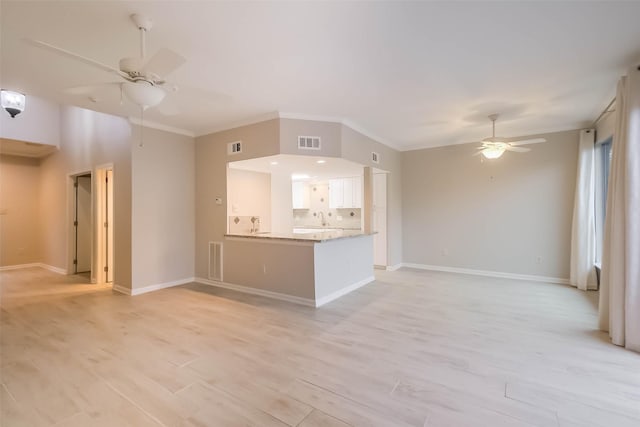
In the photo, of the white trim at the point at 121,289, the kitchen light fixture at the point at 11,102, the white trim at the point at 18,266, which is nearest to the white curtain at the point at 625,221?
the white trim at the point at 121,289

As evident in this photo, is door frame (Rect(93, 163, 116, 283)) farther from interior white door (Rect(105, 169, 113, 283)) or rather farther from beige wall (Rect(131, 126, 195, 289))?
beige wall (Rect(131, 126, 195, 289))

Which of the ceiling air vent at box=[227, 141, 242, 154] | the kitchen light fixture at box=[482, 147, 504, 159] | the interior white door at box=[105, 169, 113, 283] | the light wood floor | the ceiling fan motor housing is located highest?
the ceiling air vent at box=[227, 141, 242, 154]

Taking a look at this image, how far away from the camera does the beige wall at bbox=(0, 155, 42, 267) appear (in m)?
7.02

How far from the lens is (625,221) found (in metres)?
2.85

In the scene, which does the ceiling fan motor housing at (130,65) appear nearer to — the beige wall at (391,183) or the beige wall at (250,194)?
the beige wall at (250,194)

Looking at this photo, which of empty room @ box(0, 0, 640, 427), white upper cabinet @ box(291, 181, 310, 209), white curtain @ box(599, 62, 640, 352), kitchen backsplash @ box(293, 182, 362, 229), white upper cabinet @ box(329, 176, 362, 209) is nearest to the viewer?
empty room @ box(0, 0, 640, 427)

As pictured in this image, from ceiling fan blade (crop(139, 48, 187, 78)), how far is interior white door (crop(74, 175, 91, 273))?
5917 millimetres

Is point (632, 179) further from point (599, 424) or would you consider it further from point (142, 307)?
point (142, 307)

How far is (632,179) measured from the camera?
9.14 ft

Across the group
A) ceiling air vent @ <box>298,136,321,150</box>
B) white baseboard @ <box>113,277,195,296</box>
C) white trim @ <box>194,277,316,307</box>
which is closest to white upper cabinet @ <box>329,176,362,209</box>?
ceiling air vent @ <box>298,136,321,150</box>

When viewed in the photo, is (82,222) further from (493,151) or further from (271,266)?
(493,151)

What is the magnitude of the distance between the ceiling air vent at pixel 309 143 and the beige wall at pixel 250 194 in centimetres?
157

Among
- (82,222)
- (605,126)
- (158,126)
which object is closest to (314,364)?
(158,126)

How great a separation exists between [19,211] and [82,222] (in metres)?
2.33
